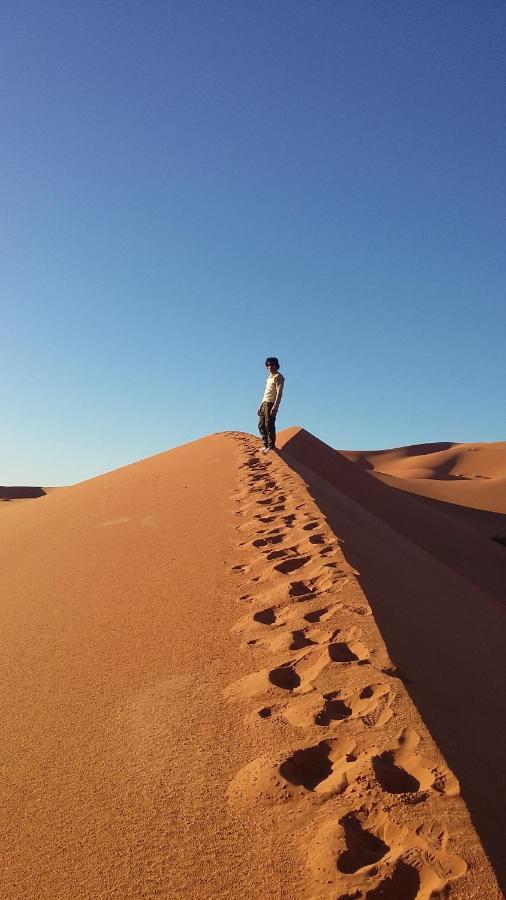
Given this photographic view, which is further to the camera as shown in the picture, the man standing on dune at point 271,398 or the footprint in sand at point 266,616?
the man standing on dune at point 271,398

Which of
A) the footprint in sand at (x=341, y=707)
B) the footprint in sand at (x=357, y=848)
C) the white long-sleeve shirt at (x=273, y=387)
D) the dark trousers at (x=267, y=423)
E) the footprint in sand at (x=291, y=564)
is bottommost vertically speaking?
the footprint in sand at (x=357, y=848)

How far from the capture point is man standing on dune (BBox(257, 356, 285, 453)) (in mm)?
10322

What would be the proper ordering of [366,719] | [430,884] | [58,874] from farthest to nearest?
1. [366,719]
2. [58,874]
3. [430,884]

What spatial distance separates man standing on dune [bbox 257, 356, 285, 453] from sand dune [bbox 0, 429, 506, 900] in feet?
15.9

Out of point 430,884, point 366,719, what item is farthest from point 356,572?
point 430,884

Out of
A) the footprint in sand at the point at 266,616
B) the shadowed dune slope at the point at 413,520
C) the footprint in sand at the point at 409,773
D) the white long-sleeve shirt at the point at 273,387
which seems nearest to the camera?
the footprint in sand at the point at 409,773

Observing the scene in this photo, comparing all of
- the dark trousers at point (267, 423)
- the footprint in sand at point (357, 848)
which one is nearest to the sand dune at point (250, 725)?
the footprint in sand at point (357, 848)

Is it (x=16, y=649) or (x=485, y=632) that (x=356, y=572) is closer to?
(x=485, y=632)

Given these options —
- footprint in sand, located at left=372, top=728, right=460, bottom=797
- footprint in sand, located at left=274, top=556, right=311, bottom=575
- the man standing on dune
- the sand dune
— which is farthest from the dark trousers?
footprint in sand, located at left=372, top=728, right=460, bottom=797

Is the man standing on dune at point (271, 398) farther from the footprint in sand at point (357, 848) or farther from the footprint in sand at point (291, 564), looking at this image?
the footprint in sand at point (357, 848)

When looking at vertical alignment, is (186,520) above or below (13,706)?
above

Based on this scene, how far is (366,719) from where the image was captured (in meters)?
2.54

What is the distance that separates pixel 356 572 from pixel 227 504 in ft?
9.86

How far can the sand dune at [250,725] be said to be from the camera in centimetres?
192
